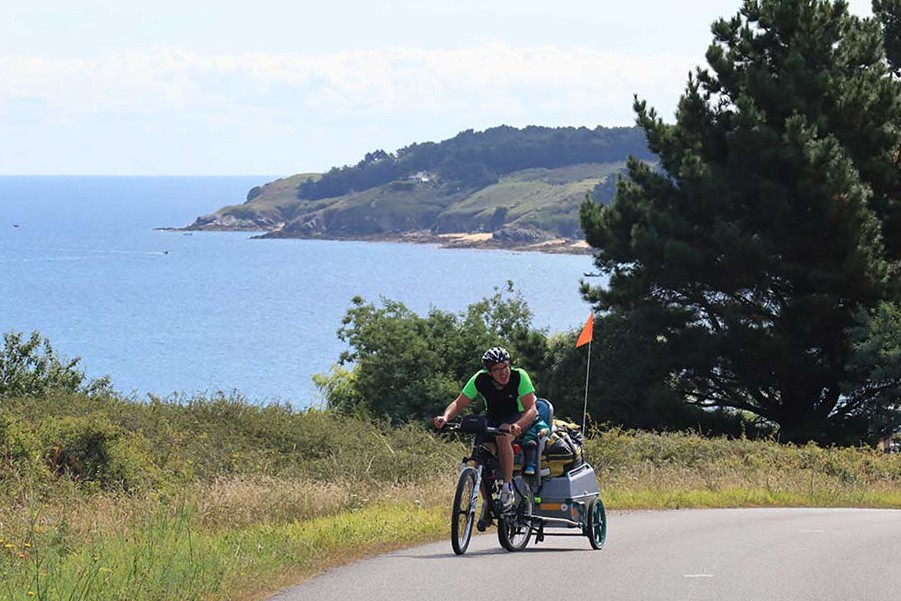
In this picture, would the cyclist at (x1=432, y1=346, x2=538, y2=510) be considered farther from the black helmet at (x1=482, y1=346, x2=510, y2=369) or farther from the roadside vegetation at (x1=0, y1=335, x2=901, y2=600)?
the roadside vegetation at (x1=0, y1=335, x2=901, y2=600)

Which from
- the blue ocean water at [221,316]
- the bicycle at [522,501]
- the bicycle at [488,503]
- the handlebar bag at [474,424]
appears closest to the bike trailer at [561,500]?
the bicycle at [522,501]

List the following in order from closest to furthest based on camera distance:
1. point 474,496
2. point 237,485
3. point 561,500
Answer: point 474,496
point 561,500
point 237,485

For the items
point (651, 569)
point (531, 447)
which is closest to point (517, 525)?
point (531, 447)

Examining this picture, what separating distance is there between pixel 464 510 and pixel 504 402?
1.05 meters

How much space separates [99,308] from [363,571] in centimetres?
14842

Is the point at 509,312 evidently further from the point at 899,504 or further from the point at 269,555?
the point at 269,555

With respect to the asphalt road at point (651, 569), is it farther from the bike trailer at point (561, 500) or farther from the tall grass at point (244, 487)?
the tall grass at point (244, 487)

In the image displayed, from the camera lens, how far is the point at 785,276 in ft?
126

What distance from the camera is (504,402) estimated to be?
12.6 metres

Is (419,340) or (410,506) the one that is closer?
(410,506)

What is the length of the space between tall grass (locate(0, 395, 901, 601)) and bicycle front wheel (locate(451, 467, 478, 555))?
102 centimetres

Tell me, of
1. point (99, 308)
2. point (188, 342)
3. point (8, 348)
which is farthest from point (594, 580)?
point (99, 308)

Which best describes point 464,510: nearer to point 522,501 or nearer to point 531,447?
point 522,501

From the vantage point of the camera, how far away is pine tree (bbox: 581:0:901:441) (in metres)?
37.7
